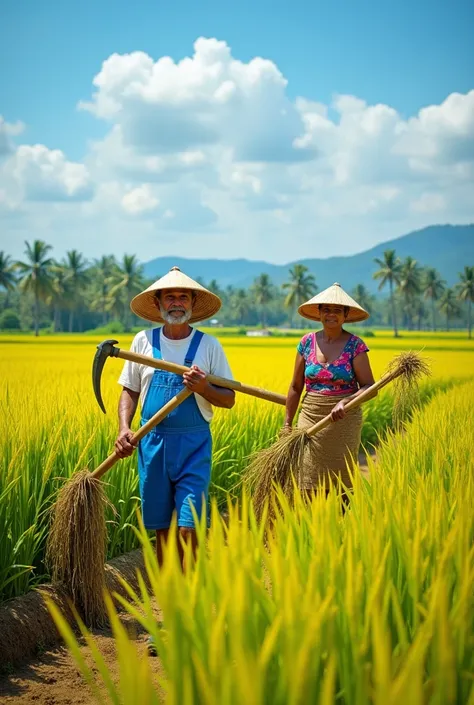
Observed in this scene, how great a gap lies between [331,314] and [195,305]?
30.1 inches

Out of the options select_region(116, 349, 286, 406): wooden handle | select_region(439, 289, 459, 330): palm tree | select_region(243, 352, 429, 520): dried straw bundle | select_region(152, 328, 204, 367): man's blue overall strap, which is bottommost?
select_region(243, 352, 429, 520): dried straw bundle

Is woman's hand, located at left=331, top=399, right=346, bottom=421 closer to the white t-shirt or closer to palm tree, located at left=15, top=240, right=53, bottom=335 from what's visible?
the white t-shirt

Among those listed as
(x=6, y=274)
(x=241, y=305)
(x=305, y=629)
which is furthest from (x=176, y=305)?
(x=241, y=305)

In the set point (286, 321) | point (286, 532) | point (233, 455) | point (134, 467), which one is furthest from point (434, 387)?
point (286, 321)

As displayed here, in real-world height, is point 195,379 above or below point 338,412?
above

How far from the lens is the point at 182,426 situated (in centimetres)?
Result: 338

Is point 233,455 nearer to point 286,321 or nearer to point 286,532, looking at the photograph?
point 286,532

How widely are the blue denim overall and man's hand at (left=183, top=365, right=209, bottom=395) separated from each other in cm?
20

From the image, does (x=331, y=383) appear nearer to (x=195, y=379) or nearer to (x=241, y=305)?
(x=195, y=379)

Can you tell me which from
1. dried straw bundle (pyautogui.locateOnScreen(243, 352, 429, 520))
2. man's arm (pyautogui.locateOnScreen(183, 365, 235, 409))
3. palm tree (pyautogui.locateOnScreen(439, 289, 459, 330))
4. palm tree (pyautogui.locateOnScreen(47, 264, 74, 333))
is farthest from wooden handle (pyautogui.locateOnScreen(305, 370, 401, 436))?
palm tree (pyautogui.locateOnScreen(439, 289, 459, 330))

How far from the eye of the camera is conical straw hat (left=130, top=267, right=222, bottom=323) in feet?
11.3

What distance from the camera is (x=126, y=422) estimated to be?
347cm

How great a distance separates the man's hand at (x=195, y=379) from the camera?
3193 millimetres

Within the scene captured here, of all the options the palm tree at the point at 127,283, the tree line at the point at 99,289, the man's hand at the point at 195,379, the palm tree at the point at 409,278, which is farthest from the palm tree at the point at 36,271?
the man's hand at the point at 195,379
